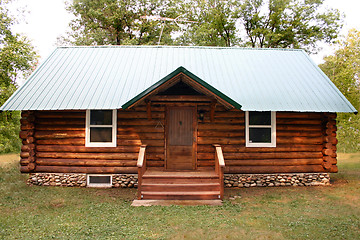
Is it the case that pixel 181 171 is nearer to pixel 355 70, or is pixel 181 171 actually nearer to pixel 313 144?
pixel 313 144

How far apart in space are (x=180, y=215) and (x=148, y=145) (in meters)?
3.70

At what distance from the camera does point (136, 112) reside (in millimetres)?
10555

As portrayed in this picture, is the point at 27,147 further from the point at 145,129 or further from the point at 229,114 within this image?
the point at 229,114

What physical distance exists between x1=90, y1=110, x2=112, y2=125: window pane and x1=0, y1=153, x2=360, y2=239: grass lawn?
8.31ft

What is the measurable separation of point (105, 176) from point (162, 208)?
378 cm

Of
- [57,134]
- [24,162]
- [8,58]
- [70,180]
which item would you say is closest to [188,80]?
[57,134]

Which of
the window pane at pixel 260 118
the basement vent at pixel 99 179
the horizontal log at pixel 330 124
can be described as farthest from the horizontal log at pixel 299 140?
the basement vent at pixel 99 179

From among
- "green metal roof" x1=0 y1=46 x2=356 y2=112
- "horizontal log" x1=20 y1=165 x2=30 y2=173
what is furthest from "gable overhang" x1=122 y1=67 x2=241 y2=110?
"horizontal log" x1=20 y1=165 x2=30 y2=173

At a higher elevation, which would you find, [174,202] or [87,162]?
[87,162]

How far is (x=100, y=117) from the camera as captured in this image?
35.0 feet

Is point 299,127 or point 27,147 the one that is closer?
point 27,147

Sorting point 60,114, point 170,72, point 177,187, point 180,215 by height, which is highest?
point 170,72

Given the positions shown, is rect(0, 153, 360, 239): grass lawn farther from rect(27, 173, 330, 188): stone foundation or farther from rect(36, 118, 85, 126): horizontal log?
rect(36, 118, 85, 126): horizontal log

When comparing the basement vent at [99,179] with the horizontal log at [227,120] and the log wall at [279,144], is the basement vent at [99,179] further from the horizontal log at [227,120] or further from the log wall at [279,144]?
the horizontal log at [227,120]
